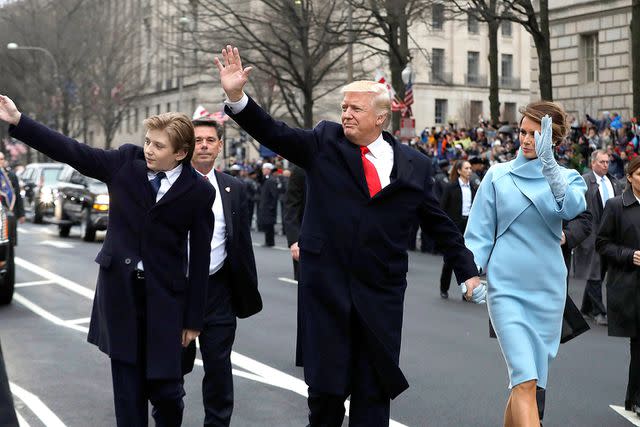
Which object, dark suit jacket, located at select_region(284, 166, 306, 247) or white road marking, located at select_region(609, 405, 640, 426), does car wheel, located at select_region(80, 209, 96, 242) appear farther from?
white road marking, located at select_region(609, 405, 640, 426)

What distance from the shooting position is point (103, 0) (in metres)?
57.9

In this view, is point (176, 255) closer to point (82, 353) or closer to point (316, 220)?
point (316, 220)

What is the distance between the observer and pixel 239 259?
253 inches

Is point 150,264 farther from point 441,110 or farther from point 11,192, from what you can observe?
point 441,110

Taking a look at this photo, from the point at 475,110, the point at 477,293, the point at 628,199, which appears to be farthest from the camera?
the point at 475,110

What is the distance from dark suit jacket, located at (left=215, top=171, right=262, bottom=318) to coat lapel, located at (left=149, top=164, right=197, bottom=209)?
1020mm

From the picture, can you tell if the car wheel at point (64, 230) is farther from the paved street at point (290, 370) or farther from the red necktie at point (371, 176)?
the red necktie at point (371, 176)

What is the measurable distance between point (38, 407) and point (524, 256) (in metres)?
3.52

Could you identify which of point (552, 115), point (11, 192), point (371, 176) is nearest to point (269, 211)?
point (11, 192)

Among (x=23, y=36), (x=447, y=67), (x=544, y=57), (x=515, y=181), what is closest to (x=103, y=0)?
(x=23, y=36)

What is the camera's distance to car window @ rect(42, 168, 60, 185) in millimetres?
34281

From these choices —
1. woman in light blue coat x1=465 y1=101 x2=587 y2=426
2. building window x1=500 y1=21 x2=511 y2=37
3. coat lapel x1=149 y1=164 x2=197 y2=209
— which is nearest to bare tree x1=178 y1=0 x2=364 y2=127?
woman in light blue coat x1=465 y1=101 x2=587 y2=426

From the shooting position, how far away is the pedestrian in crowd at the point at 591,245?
12.5m

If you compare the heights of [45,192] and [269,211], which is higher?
[45,192]
